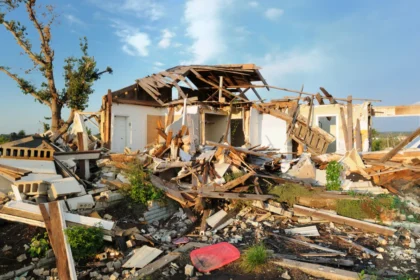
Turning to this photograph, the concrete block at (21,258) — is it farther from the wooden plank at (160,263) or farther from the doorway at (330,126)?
the doorway at (330,126)

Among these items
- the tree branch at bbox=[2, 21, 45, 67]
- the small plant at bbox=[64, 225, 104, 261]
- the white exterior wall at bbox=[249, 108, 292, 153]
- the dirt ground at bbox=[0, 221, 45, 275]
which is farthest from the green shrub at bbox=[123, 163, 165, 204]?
the tree branch at bbox=[2, 21, 45, 67]

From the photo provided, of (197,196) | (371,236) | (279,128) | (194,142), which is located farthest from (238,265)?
(279,128)

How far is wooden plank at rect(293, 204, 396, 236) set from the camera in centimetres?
721

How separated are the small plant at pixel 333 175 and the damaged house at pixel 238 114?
14.3 ft

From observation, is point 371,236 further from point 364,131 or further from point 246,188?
point 364,131

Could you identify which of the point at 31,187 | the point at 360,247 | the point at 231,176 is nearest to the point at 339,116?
the point at 231,176

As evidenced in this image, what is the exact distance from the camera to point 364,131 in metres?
14.4

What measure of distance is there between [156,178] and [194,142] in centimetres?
229

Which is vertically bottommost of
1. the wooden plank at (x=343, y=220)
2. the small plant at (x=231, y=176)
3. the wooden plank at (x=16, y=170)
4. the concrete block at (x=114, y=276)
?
the concrete block at (x=114, y=276)

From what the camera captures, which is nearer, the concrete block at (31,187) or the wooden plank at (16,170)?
the concrete block at (31,187)

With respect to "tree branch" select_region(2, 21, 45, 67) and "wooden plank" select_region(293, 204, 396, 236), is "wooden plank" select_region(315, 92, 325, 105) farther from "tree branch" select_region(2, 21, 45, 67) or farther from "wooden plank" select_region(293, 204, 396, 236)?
"tree branch" select_region(2, 21, 45, 67)

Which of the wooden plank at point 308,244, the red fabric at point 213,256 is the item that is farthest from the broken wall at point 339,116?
the red fabric at point 213,256

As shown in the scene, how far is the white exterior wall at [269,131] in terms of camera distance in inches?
620

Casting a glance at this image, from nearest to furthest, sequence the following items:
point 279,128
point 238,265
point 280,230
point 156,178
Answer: point 238,265 < point 280,230 < point 156,178 < point 279,128
